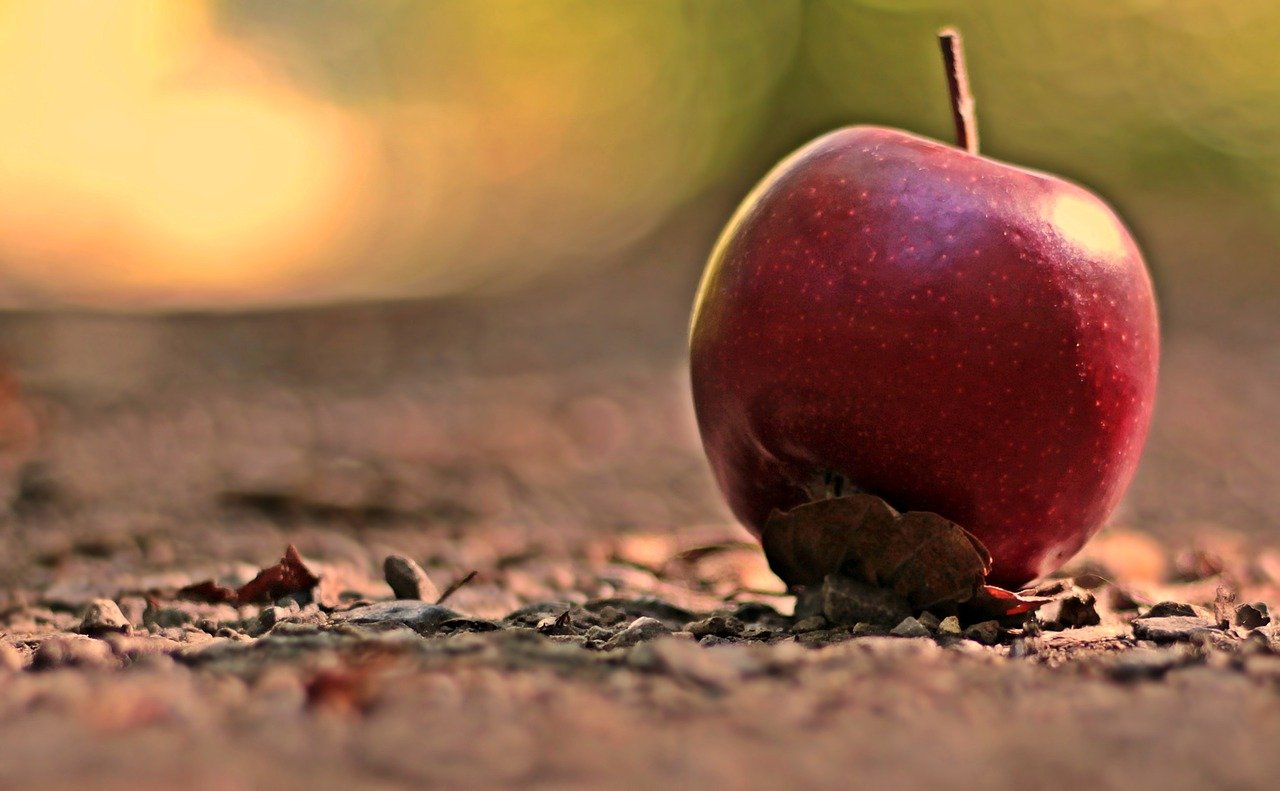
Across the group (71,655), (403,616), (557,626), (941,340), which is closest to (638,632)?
(557,626)

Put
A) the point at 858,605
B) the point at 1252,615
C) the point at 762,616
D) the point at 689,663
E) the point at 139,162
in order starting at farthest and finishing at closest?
the point at 139,162
the point at 762,616
the point at 1252,615
the point at 858,605
the point at 689,663

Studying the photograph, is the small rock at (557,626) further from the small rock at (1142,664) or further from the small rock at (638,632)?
the small rock at (1142,664)

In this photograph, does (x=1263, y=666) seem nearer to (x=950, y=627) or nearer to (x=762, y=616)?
(x=950, y=627)

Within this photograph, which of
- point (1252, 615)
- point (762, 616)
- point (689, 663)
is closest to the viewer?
point (689, 663)

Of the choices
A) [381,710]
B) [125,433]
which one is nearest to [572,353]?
[125,433]

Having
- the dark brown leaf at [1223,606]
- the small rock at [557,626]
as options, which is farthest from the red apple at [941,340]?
the small rock at [557,626]

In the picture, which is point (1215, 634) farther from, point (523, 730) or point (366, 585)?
point (366, 585)
